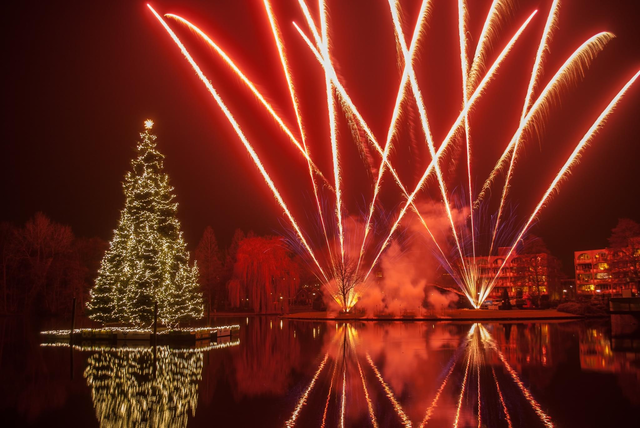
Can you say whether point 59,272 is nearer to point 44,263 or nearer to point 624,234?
point 44,263

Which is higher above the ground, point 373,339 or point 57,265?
point 57,265

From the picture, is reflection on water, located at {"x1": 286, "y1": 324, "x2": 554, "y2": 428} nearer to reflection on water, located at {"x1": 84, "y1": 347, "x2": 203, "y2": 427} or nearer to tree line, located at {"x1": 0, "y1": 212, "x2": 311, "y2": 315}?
reflection on water, located at {"x1": 84, "y1": 347, "x2": 203, "y2": 427}

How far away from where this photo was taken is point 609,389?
416 inches

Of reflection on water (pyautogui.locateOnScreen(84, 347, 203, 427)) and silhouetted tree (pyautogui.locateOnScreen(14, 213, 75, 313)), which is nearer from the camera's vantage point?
reflection on water (pyautogui.locateOnScreen(84, 347, 203, 427))

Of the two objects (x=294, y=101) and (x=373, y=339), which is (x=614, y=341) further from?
(x=294, y=101)

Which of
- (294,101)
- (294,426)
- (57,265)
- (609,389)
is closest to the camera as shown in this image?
(294,426)

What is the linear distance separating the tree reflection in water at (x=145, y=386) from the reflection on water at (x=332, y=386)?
3 centimetres

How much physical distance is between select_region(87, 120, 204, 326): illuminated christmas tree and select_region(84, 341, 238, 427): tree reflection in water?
475 cm

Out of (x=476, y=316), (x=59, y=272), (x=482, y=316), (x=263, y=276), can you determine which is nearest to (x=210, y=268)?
(x=263, y=276)

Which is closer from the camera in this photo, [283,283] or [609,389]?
[609,389]

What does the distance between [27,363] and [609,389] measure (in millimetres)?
15545

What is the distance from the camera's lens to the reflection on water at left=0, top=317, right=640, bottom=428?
824 cm

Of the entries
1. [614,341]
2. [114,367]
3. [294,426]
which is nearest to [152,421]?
[294,426]

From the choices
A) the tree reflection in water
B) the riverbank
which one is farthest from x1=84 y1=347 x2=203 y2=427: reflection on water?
the riverbank
